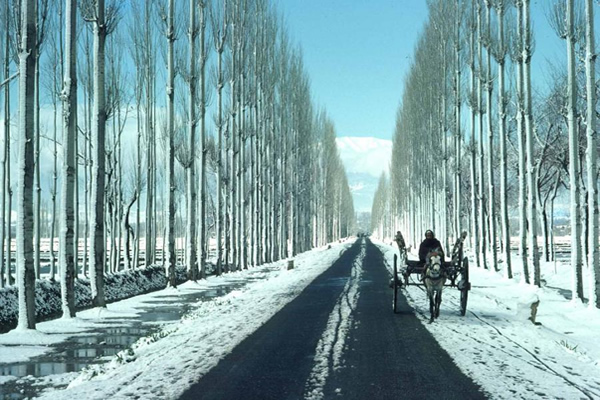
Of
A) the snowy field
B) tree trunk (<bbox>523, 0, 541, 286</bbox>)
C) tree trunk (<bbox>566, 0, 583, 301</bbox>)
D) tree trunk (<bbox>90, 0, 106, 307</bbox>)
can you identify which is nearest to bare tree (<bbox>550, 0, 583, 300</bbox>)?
tree trunk (<bbox>566, 0, 583, 301</bbox>)

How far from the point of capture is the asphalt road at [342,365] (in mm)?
6637

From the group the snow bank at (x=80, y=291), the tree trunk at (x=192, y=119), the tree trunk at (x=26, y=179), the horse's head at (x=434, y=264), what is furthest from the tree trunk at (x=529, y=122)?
the tree trunk at (x=26, y=179)

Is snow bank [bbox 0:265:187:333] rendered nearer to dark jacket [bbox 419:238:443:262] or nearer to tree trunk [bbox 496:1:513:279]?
dark jacket [bbox 419:238:443:262]

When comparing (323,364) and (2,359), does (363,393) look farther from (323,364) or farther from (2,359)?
(2,359)

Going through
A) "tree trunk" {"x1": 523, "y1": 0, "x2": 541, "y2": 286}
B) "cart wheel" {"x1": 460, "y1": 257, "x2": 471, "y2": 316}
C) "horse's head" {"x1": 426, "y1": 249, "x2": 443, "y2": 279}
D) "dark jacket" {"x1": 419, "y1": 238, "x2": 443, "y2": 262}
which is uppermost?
"tree trunk" {"x1": 523, "y1": 0, "x2": 541, "y2": 286}

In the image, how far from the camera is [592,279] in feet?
51.1

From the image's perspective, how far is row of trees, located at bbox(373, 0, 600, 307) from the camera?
54.4 ft

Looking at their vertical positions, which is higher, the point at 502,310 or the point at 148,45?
the point at 148,45

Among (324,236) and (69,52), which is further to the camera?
(324,236)

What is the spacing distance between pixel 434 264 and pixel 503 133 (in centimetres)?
1443

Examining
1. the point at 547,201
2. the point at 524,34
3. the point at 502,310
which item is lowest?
the point at 502,310

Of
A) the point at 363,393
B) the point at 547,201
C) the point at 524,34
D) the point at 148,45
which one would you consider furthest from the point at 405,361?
the point at 547,201

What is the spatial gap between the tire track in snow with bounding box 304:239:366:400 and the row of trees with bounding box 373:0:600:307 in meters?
5.91

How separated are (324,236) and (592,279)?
70.3 meters
